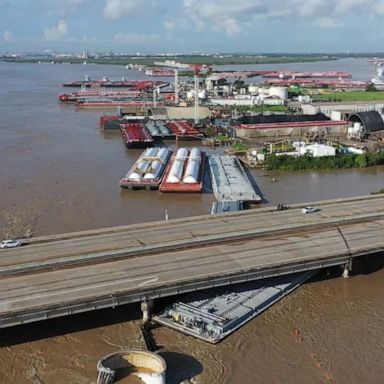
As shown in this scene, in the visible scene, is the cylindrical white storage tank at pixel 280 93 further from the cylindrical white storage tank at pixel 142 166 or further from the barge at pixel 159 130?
the cylindrical white storage tank at pixel 142 166

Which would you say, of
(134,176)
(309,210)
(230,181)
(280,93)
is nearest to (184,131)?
(134,176)

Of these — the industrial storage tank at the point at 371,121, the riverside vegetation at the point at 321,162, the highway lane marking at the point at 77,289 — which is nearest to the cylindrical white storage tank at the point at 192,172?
the riverside vegetation at the point at 321,162

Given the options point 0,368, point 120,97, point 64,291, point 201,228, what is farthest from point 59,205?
point 120,97

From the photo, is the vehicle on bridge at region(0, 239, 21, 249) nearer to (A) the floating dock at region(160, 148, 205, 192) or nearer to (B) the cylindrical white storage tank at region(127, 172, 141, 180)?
(A) the floating dock at region(160, 148, 205, 192)

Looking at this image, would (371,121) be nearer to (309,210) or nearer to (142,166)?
(142,166)

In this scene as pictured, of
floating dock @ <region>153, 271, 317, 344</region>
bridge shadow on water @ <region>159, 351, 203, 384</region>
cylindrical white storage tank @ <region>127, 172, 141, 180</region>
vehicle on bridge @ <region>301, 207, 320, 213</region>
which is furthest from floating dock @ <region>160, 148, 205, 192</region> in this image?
bridge shadow on water @ <region>159, 351, 203, 384</region>
